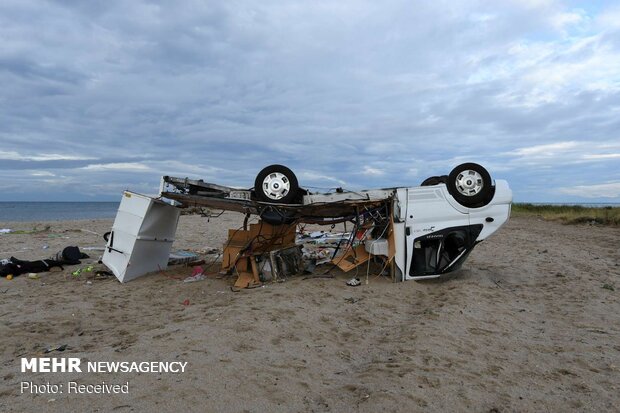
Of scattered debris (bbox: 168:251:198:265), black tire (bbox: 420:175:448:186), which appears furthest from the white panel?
black tire (bbox: 420:175:448:186)

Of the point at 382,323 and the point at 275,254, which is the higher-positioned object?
the point at 275,254

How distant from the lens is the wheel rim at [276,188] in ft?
25.2

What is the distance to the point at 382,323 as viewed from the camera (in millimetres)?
5855

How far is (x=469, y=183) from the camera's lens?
7.73 metres

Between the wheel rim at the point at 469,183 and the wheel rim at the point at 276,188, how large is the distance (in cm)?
305

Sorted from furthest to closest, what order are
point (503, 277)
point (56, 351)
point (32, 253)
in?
point (32, 253) → point (503, 277) → point (56, 351)

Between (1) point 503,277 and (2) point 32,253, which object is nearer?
(1) point 503,277

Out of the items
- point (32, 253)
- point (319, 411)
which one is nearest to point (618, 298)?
point (319, 411)

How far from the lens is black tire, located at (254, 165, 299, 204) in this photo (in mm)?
7684

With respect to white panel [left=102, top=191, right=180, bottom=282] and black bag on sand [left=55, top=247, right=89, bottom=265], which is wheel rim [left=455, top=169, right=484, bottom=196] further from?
black bag on sand [left=55, top=247, right=89, bottom=265]

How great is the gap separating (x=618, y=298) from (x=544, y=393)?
183 inches

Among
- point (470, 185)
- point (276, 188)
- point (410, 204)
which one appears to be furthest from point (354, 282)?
point (470, 185)

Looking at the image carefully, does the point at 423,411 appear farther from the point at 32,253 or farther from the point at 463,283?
the point at 32,253

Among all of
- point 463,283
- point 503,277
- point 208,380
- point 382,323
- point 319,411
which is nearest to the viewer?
point 319,411
